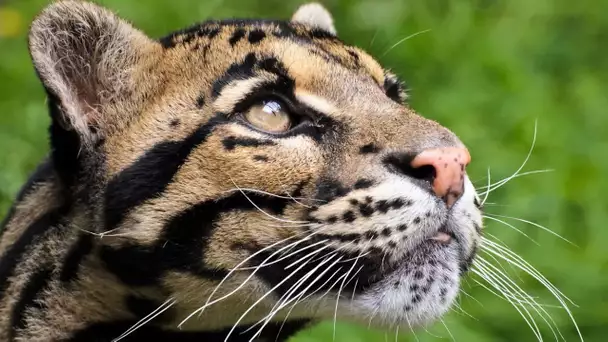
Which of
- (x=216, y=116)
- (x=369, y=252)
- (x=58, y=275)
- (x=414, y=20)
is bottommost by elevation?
(x=58, y=275)

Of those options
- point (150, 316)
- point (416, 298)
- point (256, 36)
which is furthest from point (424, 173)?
point (150, 316)

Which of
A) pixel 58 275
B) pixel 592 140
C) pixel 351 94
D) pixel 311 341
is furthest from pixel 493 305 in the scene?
pixel 58 275

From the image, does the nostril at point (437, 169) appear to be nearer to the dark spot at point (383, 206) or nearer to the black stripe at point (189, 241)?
the dark spot at point (383, 206)

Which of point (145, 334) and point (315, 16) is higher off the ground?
point (315, 16)

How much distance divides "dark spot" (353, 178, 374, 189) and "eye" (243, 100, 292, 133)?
1.26 ft

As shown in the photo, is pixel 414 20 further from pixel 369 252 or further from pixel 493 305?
pixel 369 252

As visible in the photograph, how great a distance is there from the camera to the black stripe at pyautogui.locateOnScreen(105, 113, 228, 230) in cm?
380

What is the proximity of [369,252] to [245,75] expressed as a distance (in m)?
0.86

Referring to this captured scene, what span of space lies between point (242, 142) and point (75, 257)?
79cm

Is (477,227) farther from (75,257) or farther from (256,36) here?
(75,257)

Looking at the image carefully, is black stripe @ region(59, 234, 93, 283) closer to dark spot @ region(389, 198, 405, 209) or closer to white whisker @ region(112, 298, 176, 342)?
white whisker @ region(112, 298, 176, 342)

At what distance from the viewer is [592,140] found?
824 centimetres

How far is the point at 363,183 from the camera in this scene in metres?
3.70

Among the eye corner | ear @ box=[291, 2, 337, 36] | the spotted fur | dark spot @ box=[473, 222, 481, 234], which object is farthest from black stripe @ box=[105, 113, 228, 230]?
ear @ box=[291, 2, 337, 36]
